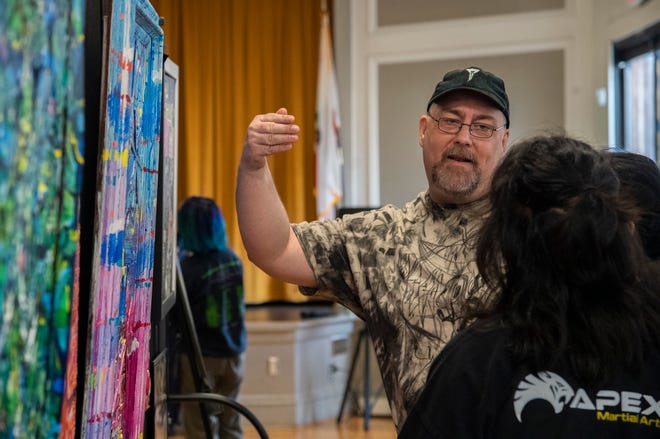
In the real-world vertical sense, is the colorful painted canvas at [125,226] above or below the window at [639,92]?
below

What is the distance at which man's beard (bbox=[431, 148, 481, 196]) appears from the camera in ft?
6.29

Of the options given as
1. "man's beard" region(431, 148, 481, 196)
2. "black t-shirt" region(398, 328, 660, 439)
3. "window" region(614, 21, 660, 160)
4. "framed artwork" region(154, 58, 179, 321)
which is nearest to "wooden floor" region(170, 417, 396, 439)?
"window" region(614, 21, 660, 160)

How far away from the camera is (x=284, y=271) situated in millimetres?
1971

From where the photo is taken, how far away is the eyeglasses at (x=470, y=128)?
6.43 feet

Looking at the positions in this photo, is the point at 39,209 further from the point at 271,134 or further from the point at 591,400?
the point at 271,134

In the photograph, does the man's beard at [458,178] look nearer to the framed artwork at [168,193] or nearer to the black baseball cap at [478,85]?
the black baseball cap at [478,85]

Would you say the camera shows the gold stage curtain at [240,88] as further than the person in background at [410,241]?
Yes

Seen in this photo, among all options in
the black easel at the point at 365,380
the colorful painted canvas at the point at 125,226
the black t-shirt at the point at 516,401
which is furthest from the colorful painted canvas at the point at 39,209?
the black easel at the point at 365,380

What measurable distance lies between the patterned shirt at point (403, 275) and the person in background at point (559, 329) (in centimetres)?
67

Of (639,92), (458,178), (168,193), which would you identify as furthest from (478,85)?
(639,92)

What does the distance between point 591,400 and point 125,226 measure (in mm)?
641

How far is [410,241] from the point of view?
196cm

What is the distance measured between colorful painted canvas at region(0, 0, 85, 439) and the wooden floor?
4.76 meters

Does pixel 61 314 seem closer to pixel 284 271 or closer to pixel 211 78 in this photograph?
pixel 284 271
